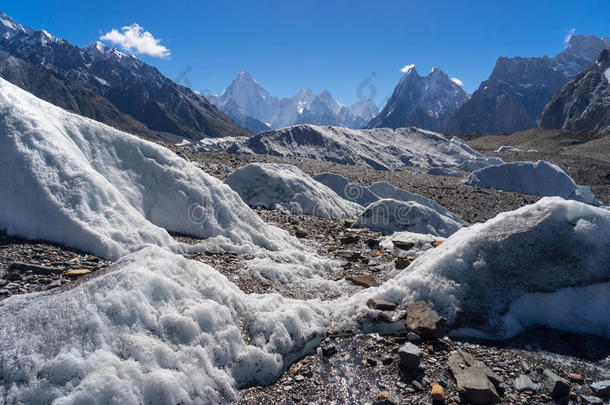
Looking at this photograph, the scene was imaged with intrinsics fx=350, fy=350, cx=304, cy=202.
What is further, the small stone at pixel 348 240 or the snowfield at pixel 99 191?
the small stone at pixel 348 240

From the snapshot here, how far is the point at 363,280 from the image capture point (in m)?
8.05

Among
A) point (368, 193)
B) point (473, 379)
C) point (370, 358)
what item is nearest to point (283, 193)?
point (368, 193)

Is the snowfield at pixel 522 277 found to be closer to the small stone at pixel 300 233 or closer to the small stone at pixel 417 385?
the small stone at pixel 417 385

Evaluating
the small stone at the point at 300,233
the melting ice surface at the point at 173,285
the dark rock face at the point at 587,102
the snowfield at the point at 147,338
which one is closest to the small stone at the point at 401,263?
the melting ice surface at the point at 173,285

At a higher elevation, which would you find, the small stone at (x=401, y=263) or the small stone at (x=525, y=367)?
the small stone at (x=401, y=263)

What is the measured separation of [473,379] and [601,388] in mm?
1498

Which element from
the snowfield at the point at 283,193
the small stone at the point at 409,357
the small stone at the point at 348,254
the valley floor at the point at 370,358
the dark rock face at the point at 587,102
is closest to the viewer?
the valley floor at the point at 370,358

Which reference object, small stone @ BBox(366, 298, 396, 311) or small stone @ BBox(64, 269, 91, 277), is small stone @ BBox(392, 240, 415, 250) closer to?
small stone @ BBox(366, 298, 396, 311)

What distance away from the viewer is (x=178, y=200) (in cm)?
948

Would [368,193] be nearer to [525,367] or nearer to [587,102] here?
[525,367]

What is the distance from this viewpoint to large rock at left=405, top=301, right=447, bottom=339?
210 inches

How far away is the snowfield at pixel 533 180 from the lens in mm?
26172

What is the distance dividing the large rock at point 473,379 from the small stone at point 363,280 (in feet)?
9.92

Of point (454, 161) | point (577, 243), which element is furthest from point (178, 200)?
point (454, 161)
